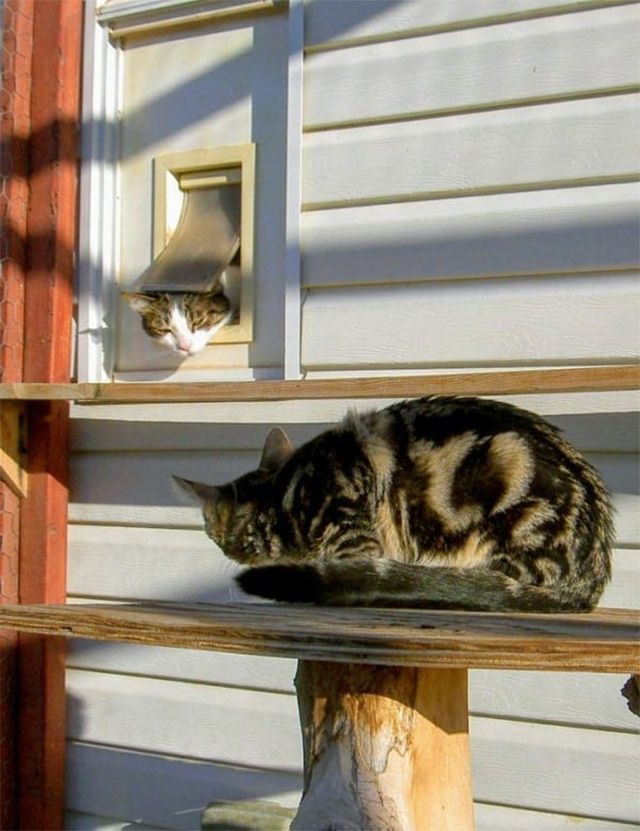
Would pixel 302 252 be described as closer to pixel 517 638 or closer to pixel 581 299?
pixel 581 299

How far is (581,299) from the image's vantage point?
248 cm

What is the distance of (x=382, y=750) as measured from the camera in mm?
1421

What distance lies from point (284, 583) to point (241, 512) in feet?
1.75

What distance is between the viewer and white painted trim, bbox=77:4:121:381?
118 inches

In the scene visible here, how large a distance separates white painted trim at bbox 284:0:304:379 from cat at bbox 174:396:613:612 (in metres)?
0.58

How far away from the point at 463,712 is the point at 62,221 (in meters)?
2.02

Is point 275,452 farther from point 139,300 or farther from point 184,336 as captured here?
point 139,300

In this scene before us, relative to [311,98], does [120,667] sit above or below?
below

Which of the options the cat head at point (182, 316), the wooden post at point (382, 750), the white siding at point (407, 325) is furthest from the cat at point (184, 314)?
the wooden post at point (382, 750)

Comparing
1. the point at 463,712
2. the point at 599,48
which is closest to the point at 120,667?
the point at 463,712

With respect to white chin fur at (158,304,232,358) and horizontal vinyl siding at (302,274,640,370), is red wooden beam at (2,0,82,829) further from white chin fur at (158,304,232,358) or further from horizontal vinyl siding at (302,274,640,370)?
horizontal vinyl siding at (302,274,640,370)

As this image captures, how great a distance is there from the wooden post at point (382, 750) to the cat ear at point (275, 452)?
0.81m

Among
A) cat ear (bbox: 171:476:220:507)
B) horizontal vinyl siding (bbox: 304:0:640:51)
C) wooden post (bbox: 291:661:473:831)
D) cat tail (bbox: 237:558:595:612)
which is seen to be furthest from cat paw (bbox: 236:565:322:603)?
horizontal vinyl siding (bbox: 304:0:640:51)

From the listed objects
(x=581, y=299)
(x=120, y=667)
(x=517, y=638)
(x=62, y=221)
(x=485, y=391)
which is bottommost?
(x=120, y=667)
